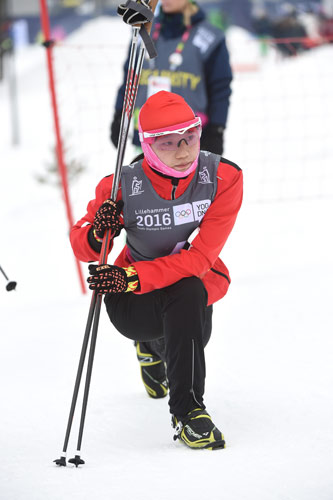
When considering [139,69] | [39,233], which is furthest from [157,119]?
[39,233]

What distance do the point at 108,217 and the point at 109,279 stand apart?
0.21 m

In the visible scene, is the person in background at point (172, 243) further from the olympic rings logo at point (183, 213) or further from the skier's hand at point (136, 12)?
the skier's hand at point (136, 12)

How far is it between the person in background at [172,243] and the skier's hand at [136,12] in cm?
28

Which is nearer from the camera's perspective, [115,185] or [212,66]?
[115,185]

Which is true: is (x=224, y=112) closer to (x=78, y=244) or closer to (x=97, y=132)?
(x=78, y=244)

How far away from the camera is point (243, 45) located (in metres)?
20.5

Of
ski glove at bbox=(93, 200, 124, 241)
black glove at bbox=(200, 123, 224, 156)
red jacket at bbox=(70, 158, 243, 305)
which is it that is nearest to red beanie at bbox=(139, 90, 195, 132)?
red jacket at bbox=(70, 158, 243, 305)

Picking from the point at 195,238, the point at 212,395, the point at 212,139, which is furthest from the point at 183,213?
the point at 212,139

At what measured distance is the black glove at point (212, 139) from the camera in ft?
12.3

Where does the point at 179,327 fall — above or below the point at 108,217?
below

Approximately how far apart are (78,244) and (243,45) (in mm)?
18784

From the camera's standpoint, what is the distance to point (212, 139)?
12.5 feet

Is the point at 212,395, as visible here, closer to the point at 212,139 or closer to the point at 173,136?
the point at 173,136

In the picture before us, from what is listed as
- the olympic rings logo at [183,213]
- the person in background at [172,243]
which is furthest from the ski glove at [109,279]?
the olympic rings logo at [183,213]
